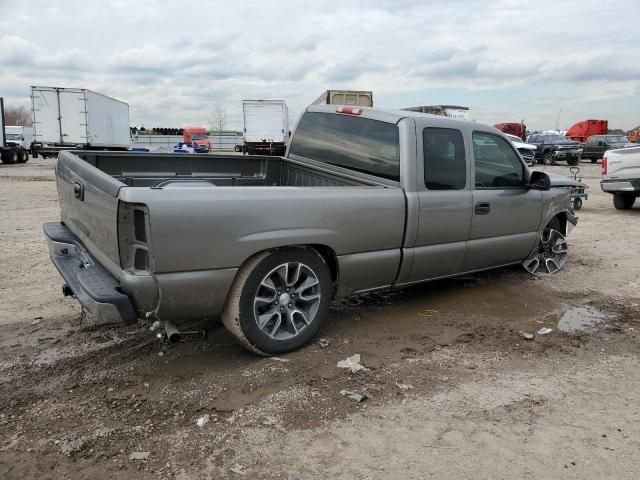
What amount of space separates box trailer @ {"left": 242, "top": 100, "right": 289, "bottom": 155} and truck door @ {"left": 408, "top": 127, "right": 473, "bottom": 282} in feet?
88.6

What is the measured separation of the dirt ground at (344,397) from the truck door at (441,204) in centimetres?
56

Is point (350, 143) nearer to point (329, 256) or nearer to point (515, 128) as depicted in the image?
point (329, 256)

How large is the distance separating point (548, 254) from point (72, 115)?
976 inches

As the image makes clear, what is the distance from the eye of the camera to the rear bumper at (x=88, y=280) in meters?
3.04

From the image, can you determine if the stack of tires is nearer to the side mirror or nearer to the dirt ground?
the dirt ground

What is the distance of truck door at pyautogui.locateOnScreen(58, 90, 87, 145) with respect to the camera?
25016 millimetres

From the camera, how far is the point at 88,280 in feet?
11.0

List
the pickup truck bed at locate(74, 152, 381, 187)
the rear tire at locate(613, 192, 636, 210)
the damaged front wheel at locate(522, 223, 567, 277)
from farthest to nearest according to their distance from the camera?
the rear tire at locate(613, 192, 636, 210) < the damaged front wheel at locate(522, 223, 567, 277) < the pickup truck bed at locate(74, 152, 381, 187)

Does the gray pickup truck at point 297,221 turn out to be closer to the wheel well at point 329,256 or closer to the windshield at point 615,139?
the wheel well at point 329,256

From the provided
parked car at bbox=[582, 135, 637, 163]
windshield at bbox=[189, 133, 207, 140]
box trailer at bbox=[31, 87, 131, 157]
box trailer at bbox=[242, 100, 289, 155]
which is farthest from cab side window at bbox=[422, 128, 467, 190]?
windshield at bbox=[189, 133, 207, 140]

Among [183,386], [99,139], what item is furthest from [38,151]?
[183,386]

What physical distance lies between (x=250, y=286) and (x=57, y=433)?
1.38m

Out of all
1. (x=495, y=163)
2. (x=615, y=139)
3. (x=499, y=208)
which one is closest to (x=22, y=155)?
(x=495, y=163)

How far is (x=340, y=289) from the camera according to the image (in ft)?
13.4
